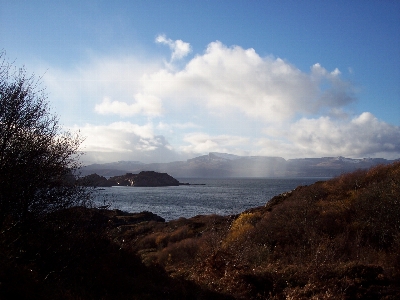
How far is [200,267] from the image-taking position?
48.2 ft

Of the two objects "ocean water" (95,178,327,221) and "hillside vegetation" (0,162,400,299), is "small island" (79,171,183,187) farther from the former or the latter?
"hillside vegetation" (0,162,400,299)

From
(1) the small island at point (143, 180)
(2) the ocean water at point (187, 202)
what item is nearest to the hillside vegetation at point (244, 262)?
(2) the ocean water at point (187, 202)

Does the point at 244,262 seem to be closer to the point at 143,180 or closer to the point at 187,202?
the point at 187,202

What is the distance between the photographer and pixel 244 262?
1483 centimetres

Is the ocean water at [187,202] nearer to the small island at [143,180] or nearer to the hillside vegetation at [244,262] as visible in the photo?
the hillside vegetation at [244,262]

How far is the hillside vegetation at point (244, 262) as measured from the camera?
9.47 metres

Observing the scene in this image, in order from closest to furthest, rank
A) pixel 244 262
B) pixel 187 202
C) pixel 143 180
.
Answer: pixel 244 262, pixel 187 202, pixel 143 180

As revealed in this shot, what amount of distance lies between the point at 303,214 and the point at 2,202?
650 inches

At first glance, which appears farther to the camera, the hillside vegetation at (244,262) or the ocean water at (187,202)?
the ocean water at (187,202)

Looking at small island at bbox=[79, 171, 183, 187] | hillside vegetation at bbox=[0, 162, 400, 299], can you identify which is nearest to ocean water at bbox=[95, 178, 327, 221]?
hillside vegetation at bbox=[0, 162, 400, 299]

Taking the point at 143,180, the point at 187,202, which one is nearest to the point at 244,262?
the point at 187,202

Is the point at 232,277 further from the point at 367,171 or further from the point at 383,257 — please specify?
the point at 367,171

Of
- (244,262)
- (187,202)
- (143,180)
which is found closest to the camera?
(244,262)

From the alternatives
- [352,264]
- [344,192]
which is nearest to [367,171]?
[344,192]
